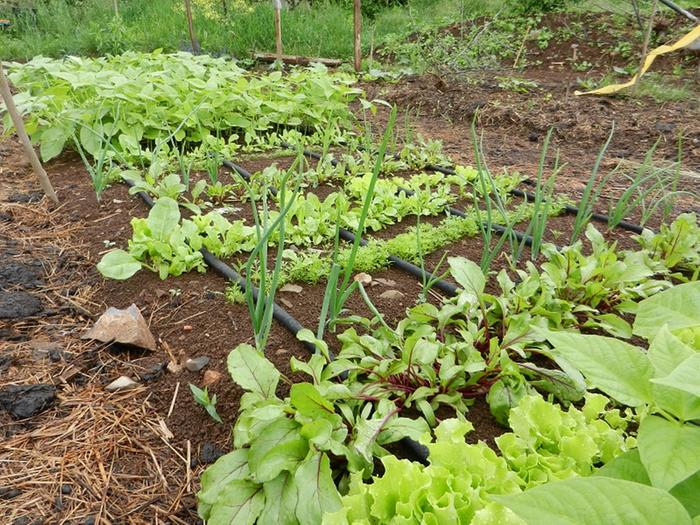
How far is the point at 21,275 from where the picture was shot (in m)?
2.03

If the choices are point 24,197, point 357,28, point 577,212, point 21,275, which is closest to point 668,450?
point 577,212

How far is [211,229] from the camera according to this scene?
2.12m

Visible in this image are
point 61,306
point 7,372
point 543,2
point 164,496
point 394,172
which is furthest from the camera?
point 543,2

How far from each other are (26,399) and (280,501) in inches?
33.4

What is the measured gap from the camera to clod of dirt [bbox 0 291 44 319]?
1783mm

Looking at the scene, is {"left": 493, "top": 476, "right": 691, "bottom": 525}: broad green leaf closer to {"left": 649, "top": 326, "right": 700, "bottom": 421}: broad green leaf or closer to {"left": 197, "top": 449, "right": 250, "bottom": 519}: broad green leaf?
{"left": 649, "top": 326, "right": 700, "bottom": 421}: broad green leaf

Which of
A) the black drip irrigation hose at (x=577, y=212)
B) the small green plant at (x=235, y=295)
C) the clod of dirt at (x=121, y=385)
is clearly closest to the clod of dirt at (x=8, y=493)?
the clod of dirt at (x=121, y=385)

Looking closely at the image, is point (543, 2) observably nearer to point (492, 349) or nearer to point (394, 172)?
point (394, 172)

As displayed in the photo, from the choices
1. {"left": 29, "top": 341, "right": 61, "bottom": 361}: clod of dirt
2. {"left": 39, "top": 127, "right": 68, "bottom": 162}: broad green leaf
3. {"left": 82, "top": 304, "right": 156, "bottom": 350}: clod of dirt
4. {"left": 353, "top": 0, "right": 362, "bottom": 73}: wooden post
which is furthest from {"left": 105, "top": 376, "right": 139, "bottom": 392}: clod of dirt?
{"left": 353, "top": 0, "right": 362, "bottom": 73}: wooden post

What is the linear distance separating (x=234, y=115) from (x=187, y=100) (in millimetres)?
385

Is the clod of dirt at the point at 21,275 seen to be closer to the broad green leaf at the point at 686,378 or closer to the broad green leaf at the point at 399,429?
the broad green leaf at the point at 399,429

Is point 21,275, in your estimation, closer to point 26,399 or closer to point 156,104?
point 26,399

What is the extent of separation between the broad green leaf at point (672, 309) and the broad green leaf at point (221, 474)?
33.5 inches

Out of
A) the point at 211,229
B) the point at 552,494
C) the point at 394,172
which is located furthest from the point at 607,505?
the point at 394,172
